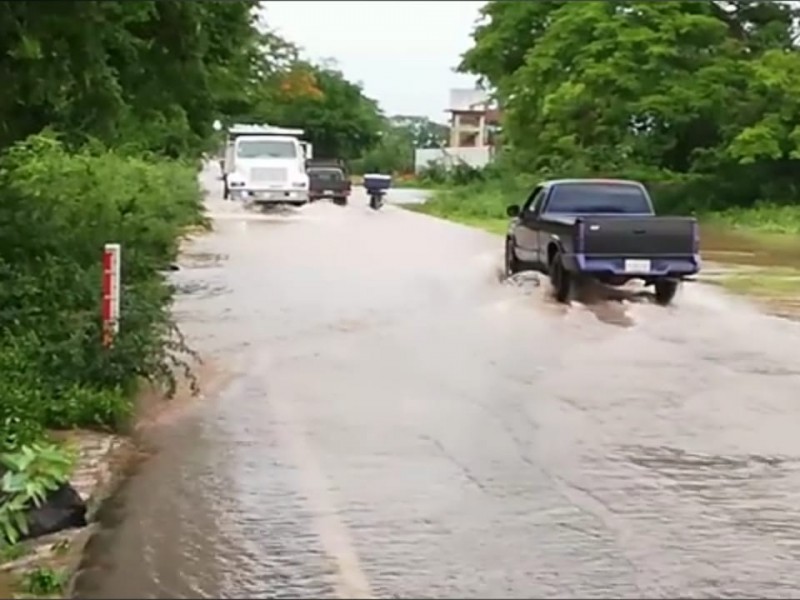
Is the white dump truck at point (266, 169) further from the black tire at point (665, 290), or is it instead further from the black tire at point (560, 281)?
the black tire at point (665, 290)

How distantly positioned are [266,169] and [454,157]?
39508 mm

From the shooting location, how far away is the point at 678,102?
46156 millimetres

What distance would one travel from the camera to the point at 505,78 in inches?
2232

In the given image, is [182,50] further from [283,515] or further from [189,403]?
[283,515]

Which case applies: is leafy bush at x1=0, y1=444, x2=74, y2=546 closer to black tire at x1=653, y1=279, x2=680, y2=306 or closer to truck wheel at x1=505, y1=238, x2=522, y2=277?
black tire at x1=653, y1=279, x2=680, y2=306

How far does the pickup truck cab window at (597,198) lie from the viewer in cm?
2447

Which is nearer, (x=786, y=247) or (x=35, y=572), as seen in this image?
(x=35, y=572)

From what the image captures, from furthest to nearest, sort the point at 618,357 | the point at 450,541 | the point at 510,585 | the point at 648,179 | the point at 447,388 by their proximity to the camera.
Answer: the point at 648,179
the point at 618,357
the point at 447,388
the point at 450,541
the point at 510,585

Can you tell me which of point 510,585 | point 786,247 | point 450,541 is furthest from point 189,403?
point 786,247

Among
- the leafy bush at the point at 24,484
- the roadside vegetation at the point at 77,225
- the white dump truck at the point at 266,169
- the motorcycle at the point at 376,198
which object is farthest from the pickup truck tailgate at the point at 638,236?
the motorcycle at the point at 376,198

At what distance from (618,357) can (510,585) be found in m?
9.09

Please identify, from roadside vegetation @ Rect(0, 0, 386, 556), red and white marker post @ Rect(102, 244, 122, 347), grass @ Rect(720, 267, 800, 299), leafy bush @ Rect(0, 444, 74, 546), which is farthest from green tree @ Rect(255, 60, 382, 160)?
leafy bush @ Rect(0, 444, 74, 546)

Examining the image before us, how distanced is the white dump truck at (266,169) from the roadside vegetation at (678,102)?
5.48 meters

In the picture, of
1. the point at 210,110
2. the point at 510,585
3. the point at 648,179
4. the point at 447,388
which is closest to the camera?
the point at 510,585
